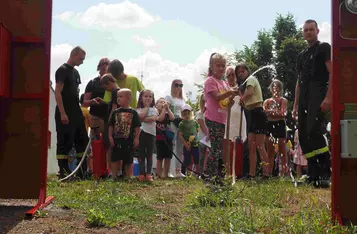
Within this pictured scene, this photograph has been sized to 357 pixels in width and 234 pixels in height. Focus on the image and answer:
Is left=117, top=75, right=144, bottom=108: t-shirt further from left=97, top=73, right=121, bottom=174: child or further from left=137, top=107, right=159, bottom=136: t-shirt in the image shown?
left=97, top=73, right=121, bottom=174: child

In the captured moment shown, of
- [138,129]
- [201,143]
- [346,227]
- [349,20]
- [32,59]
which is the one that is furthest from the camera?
[201,143]

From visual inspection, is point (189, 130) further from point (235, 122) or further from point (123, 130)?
point (123, 130)

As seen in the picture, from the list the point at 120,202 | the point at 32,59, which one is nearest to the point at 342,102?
the point at 120,202

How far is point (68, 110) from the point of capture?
8.59m

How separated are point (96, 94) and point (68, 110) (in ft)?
3.26

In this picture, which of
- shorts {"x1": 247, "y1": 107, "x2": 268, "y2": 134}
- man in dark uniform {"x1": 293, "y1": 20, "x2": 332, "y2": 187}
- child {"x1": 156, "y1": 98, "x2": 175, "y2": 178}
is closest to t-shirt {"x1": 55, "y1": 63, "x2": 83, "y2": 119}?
child {"x1": 156, "y1": 98, "x2": 175, "y2": 178}

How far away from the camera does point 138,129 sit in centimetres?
877

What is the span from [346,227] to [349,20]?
147 centimetres

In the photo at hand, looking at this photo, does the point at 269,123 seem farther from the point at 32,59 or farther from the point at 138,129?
the point at 32,59

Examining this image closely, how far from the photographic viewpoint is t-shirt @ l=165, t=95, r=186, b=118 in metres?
10.9

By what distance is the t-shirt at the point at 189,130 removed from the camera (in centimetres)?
1117

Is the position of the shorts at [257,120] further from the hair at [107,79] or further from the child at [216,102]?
the hair at [107,79]

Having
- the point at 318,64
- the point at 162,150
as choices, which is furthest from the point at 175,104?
the point at 318,64

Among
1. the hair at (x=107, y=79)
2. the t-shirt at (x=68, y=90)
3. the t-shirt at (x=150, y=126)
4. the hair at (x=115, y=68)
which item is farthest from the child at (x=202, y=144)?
the t-shirt at (x=68, y=90)
